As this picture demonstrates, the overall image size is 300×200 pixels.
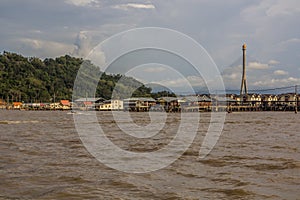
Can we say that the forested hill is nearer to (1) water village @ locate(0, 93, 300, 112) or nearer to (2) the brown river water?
(1) water village @ locate(0, 93, 300, 112)

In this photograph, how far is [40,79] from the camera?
11288 cm

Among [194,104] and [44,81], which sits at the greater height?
[44,81]

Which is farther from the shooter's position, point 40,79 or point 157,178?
point 40,79

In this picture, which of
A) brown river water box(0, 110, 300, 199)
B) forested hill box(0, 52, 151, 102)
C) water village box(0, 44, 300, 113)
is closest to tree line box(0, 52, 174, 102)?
forested hill box(0, 52, 151, 102)

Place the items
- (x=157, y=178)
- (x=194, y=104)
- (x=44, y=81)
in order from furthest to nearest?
(x=44, y=81), (x=194, y=104), (x=157, y=178)

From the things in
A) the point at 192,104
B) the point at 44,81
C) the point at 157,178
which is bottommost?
the point at 157,178

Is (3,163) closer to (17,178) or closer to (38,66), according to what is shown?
(17,178)

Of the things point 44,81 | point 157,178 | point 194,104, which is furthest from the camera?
point 44,81

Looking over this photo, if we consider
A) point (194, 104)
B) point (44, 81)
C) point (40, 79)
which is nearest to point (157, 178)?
point (194, 104)

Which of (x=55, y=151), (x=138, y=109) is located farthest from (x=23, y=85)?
(x=55, y=151)

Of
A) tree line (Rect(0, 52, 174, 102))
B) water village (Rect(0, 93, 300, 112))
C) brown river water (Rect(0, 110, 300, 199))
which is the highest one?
tree line (Rect(0, 52, 174, 102))

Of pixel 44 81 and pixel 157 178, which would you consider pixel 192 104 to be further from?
pixel 157 178

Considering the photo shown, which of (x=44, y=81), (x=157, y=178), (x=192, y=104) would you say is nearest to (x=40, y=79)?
(x=44, y=81)

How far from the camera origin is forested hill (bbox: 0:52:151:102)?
10250 cm
